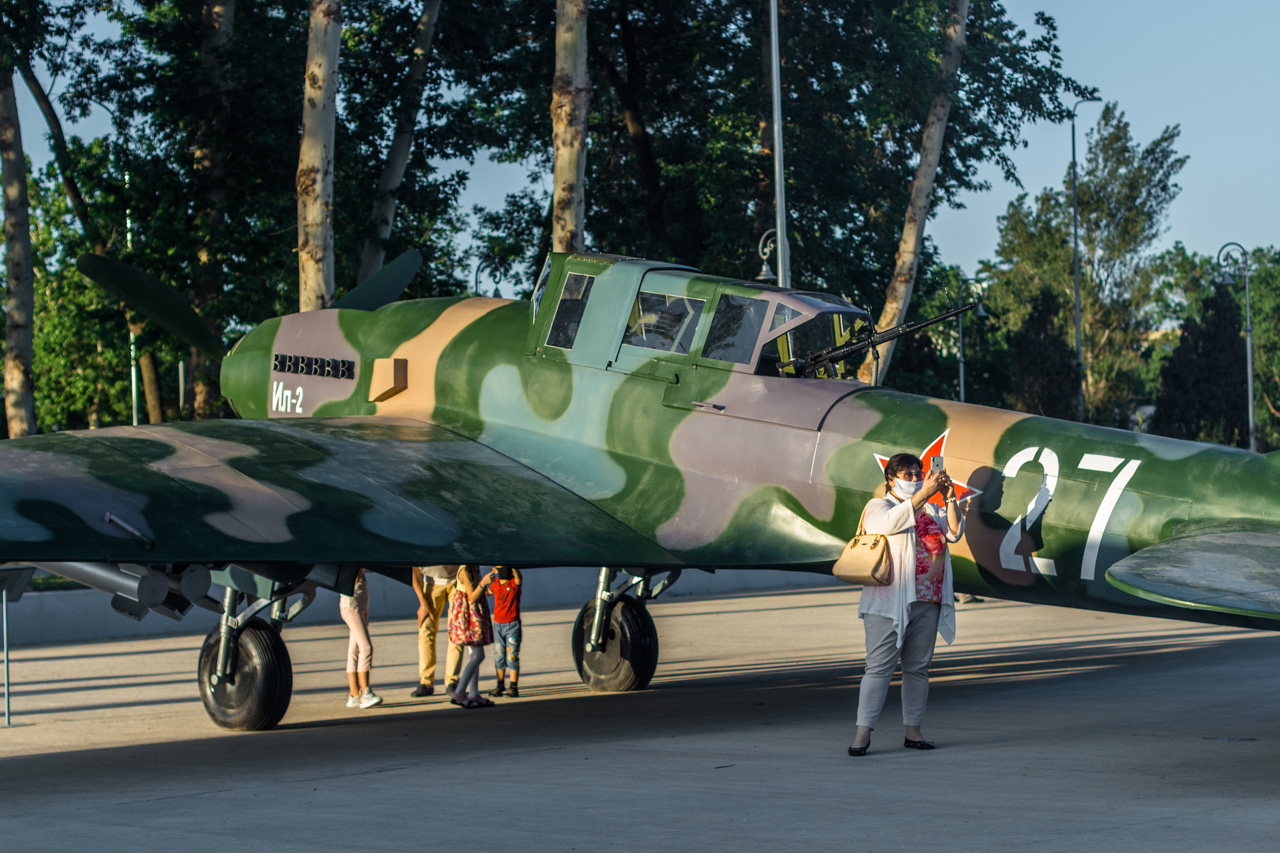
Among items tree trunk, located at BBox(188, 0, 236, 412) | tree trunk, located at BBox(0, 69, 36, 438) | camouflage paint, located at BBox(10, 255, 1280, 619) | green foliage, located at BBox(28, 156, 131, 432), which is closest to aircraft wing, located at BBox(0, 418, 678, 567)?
camouflage paint, located at BBox(10, 255, 1280, 619)

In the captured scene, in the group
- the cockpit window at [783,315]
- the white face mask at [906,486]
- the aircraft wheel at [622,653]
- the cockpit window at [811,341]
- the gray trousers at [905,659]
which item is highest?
the cockpit window at [783,315]

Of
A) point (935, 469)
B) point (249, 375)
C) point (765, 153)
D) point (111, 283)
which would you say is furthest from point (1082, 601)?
point (765, 153)

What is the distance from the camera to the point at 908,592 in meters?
9.80

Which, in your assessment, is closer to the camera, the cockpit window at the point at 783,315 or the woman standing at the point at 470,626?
the cockpit window at the point at 783,315

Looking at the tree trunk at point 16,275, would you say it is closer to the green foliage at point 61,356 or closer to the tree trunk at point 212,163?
the tree trunk at point 212,163

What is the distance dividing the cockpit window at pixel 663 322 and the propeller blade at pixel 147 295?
19.9 feet

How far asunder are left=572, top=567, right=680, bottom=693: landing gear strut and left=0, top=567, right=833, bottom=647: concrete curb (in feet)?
27.5

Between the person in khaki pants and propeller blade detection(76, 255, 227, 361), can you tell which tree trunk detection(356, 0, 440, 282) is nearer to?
propeller blade detection(76, 255, 227, 361)

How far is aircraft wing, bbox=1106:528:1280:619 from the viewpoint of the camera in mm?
7457

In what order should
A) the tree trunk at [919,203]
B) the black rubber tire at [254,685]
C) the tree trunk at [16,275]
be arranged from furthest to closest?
the tree trunk at [919,203]
the tree trunk at [16,275]
the black rubber tire at [254,685]

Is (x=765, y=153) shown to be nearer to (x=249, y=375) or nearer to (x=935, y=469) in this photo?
(x=249, y=375)

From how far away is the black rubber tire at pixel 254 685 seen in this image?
1237 centimetres

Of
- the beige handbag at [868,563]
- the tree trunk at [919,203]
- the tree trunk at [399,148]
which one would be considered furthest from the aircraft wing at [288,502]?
the tree trunk at [919,203]

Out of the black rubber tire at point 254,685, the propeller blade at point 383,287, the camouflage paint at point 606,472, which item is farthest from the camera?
the propeller blade at point 383,287
